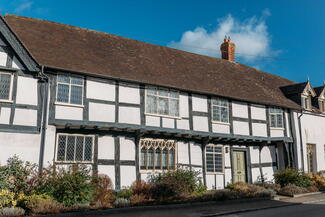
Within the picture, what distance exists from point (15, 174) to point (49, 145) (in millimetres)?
1710

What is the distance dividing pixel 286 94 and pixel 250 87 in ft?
11.5

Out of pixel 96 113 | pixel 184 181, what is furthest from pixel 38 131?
pixel 184 181

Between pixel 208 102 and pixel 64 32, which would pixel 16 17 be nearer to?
pixel 64 32

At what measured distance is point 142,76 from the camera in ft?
52.1

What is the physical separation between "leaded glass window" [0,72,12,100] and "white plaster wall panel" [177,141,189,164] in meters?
8.37

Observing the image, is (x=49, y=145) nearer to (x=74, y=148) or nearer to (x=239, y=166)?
(x=74, y=148)

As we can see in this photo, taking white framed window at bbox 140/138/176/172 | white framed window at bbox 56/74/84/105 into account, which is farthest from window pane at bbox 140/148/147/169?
white framed window at bbox 56/74/84/105

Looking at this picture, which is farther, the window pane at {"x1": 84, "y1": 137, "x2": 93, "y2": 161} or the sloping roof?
the sloping roof

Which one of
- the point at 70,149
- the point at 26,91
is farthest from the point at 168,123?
the point at 26,91

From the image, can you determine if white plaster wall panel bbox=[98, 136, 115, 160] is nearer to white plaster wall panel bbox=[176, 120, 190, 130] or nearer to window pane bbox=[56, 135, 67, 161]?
window pane bbox=[56, 135, 67, 161]

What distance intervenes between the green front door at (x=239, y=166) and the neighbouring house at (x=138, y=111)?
59mm

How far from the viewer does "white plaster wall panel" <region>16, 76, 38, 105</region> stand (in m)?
12.8

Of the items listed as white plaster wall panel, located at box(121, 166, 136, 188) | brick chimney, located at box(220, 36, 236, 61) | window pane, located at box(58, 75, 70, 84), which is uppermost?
brick chimney, located at box(220, 36, 236, 61)

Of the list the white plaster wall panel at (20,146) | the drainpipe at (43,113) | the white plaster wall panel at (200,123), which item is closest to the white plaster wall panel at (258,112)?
the white plaster wall panel at (200,123)
